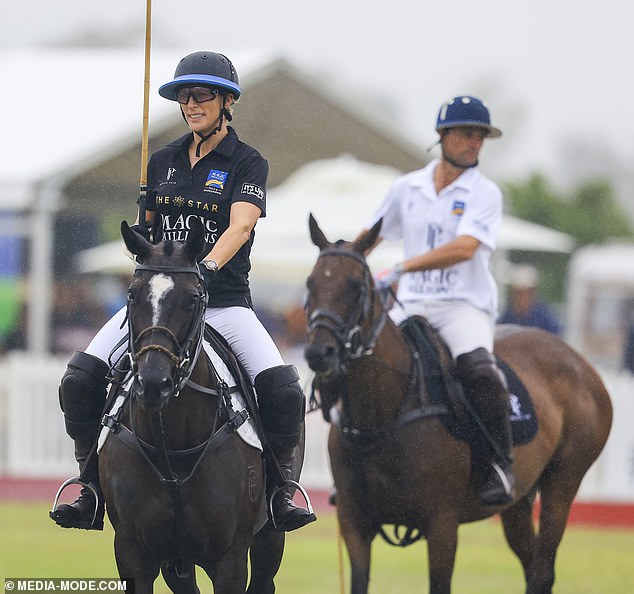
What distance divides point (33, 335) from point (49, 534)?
5.80 meters

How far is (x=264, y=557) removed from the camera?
7062 mm

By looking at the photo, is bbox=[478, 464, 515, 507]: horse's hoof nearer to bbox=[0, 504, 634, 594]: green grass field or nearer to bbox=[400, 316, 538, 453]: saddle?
bbox=[400, 316, 538, 453]: saddle

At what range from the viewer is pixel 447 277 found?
834 centimetres

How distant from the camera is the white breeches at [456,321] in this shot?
8062 mm

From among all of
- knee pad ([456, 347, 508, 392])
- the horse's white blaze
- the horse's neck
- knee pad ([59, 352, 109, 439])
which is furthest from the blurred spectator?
the horse's white blaze

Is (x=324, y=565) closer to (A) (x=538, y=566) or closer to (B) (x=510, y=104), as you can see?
(A) (x=538, y=566)

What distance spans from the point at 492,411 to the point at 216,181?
2370 mm

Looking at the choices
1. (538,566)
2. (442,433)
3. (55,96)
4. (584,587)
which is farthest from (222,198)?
(55,96)

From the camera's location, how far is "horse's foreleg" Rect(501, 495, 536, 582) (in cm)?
908

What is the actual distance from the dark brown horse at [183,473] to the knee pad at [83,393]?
188mm

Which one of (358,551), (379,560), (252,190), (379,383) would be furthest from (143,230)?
(379,560)

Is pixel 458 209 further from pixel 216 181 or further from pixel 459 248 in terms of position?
pixel 216 181

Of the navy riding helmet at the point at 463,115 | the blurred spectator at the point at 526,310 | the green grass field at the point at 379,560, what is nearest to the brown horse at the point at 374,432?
the navy riding helmet at the point at 463,115

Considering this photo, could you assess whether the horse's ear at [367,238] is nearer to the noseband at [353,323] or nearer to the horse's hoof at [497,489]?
the noseband at [353,323]
